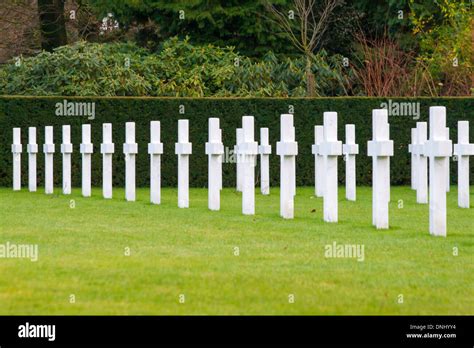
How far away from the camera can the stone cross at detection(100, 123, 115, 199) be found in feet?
79.3

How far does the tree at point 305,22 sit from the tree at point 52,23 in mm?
7423

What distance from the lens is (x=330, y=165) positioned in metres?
17.8

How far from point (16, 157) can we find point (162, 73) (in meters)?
10.4

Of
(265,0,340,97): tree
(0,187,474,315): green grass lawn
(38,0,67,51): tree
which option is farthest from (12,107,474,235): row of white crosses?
(38,0,67,51): tree

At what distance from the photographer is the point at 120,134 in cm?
3023

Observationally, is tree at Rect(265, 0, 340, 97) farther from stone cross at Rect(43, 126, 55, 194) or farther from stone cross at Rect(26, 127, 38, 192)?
stone cross at Rect(43, 126, 55, 194)

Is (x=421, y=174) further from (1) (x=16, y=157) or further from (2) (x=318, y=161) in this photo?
(1) (x=16, y=157)

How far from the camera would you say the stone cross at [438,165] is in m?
15.7

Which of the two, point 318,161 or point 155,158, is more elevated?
point 155,158

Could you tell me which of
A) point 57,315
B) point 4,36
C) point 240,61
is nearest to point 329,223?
point 57,315

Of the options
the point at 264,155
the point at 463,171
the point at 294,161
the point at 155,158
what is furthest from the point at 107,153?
the point at 463,171

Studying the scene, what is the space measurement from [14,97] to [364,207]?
11.1 meters

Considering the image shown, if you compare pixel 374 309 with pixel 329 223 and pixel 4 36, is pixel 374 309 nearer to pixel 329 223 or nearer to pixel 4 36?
pixel 329 223

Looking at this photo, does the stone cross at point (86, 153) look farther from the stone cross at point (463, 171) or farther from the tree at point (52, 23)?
the tree at point (52, 23)
